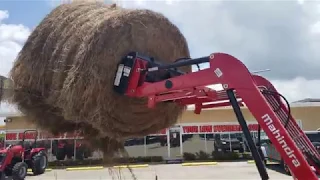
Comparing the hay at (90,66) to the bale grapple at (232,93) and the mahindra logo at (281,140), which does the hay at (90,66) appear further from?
the mahindra logo at (281,140)

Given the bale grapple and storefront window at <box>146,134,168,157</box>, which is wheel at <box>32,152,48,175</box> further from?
the bale grapple

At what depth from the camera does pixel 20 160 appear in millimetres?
15953

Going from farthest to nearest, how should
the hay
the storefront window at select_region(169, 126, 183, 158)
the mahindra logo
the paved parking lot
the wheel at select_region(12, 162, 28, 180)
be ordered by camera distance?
the storefront window at select_region(169, 126, 183, 158)
the paved parking lot
the wheel at select_region(12, 162, 28, 180)
the hay
the mahindra logo

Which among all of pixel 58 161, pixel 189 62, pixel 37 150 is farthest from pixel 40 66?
pixel 58 161

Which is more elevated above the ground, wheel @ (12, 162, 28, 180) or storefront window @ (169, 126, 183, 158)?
storefront window @ (169, 126, 183, 158)

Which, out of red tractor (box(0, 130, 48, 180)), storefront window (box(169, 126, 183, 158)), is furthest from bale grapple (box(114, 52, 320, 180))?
storefront window (box(169, 126, 183, 158))

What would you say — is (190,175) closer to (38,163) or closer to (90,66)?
(38,163)

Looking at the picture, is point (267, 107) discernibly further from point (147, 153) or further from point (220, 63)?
point (147, 153)

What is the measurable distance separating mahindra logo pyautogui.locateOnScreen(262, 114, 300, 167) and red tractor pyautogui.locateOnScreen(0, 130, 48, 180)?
1160cm

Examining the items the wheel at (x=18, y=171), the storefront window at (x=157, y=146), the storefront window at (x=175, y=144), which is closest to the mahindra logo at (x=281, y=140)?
the wheel at (x=18, y=171)

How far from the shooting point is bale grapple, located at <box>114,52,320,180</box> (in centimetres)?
343

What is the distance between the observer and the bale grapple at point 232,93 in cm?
343

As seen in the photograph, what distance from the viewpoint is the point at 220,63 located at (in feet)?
12.7

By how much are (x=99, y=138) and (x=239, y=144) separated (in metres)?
21.2
